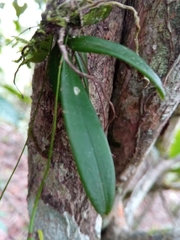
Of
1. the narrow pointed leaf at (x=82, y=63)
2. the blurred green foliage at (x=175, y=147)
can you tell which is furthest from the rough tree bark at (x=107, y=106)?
the blurred green foliage at (x=175, y=147)

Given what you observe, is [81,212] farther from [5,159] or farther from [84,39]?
[5,159]

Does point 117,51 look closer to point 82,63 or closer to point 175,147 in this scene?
point 82,63

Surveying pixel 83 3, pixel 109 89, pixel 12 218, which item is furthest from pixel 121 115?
pixel 12 218

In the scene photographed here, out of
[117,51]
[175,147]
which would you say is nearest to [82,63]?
[117,51]

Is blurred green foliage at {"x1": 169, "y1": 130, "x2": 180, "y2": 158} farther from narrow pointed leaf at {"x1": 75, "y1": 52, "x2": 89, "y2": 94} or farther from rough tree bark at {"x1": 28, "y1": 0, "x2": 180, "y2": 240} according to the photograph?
narrow pointed leaf at {"x1": 75, "y1": 52, "x2": 89, "y2": 94}

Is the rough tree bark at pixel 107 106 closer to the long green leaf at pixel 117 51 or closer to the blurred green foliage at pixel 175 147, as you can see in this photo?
the long green leaf at pixel 117 51
